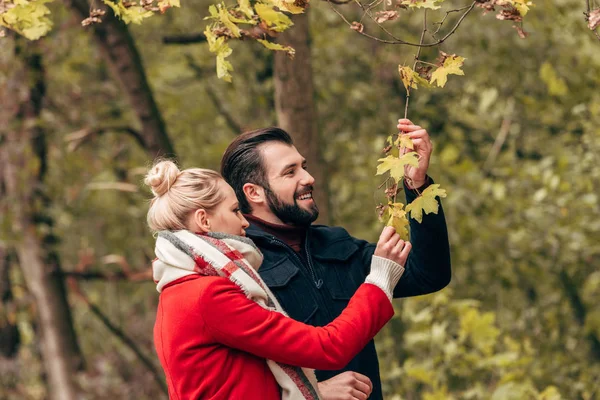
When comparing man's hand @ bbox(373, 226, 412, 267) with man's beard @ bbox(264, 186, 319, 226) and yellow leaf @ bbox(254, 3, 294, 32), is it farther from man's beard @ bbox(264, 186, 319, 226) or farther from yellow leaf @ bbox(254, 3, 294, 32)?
yellow leaf @ bbox(254, 3, 294, 32)

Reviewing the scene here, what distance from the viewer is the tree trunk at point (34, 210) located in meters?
8.63

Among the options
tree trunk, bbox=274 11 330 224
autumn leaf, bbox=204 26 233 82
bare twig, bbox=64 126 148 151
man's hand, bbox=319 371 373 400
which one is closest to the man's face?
autumn leaf, bbox=204 26 233 82

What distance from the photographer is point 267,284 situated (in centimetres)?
318

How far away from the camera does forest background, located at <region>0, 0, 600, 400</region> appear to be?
611cm

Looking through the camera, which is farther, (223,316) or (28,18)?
(28,18)

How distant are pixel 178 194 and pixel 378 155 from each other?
4751mm

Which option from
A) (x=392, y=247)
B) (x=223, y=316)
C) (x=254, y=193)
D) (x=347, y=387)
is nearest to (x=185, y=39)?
(x=254, y=193)

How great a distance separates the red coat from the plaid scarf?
3 cm

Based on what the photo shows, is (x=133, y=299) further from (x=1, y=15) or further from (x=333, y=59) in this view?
(x=1, y=15)

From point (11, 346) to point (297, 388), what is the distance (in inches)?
335

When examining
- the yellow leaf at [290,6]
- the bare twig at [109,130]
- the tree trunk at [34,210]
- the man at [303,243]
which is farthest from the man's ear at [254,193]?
the tree trunk at [34,210]

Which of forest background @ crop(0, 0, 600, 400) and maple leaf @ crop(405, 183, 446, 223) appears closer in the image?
maple leaf @ crop(405, 183, 446, 223)

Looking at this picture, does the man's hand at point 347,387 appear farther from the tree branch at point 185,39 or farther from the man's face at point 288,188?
the tree branch at point 185,39

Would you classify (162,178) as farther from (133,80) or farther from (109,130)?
(109,130)
